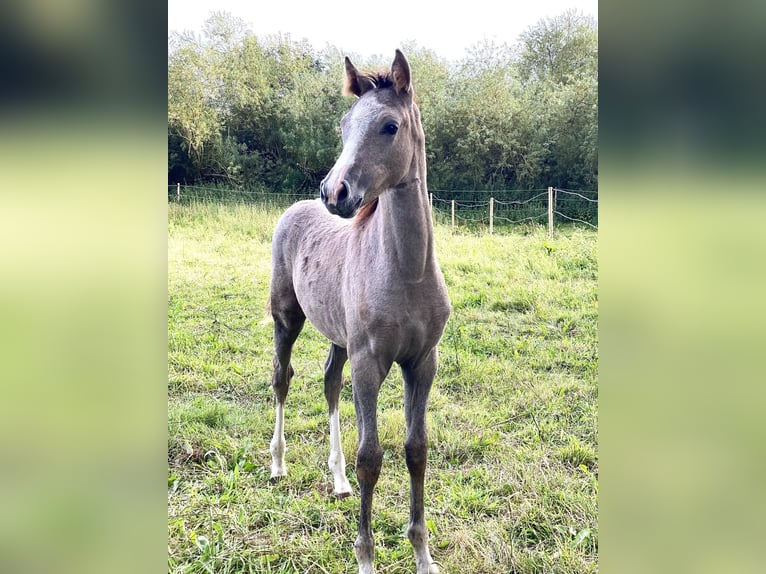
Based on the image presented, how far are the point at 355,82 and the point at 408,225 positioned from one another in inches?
21.4

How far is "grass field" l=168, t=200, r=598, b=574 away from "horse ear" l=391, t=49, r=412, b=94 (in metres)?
1.88

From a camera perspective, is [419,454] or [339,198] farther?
[419,454]

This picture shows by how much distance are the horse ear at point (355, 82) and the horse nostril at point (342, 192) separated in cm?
46

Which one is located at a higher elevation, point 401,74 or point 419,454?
point 401,74

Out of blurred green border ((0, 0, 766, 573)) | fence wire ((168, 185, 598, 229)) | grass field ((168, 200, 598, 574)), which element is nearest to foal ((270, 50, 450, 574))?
grass field ((168, 200, 598, 574))

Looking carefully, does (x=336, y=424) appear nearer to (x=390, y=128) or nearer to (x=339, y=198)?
(x=339, y=198)

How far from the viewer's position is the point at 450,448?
2.92 meters

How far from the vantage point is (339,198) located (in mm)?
1543

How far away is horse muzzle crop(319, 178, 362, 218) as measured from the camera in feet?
5.03

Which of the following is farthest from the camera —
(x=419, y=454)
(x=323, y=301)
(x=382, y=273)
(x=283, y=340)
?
(x=283, y=340)
